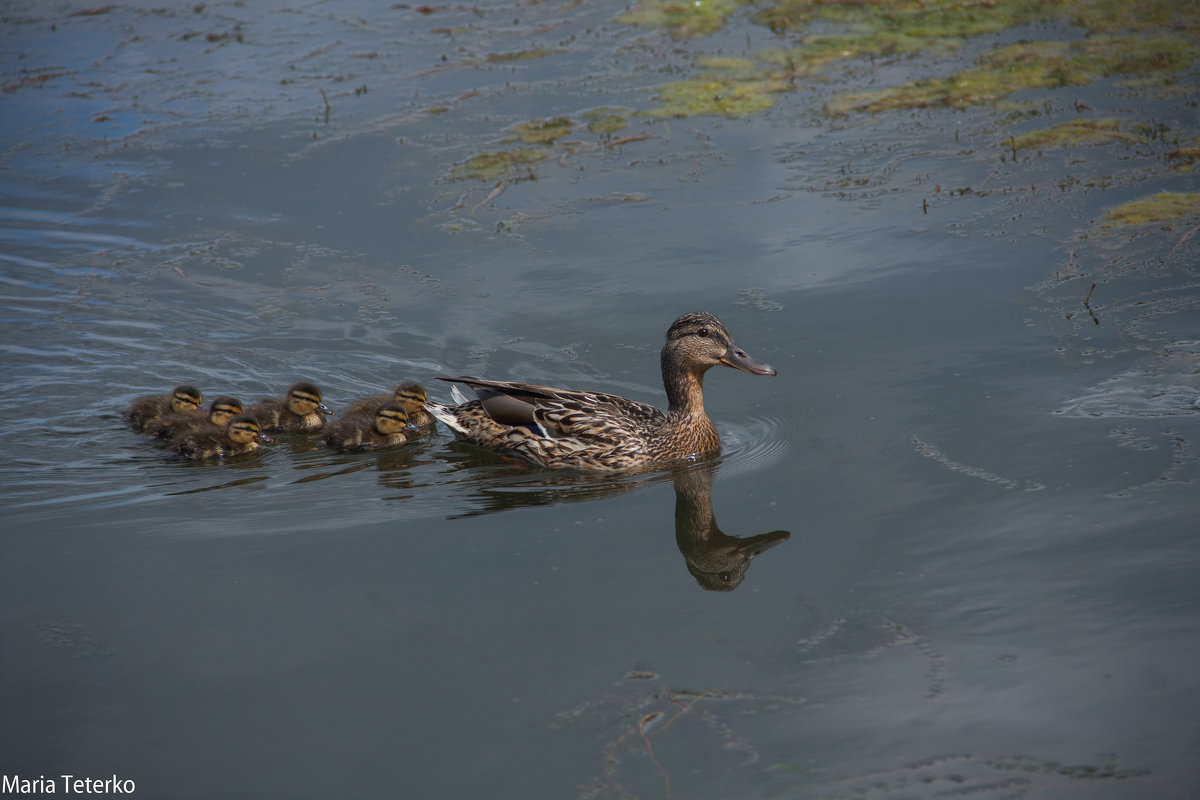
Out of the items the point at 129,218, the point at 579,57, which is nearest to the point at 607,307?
the point at 129,218

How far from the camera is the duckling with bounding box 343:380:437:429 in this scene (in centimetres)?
674

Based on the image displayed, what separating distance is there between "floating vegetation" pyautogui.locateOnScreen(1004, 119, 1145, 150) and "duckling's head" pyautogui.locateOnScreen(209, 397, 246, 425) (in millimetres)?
6718

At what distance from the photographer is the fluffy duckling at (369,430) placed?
6.51m

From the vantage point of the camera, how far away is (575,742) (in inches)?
151

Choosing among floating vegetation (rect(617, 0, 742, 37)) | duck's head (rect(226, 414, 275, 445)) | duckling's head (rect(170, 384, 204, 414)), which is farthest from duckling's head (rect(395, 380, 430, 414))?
floating vegetation (rect(617, 0, 742, 37))

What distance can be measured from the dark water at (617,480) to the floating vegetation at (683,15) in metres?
2.60

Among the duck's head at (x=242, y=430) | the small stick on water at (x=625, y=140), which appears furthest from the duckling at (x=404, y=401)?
the small stick on water at (x=625, y=140)

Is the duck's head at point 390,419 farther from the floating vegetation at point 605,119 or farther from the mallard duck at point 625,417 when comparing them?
the floating vegetation at point 605,119

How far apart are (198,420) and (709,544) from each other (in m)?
3.26

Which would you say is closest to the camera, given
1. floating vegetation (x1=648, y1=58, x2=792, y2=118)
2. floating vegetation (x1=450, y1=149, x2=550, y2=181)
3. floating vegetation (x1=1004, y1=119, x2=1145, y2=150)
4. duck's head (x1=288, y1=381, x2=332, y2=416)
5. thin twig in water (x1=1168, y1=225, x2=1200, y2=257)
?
duck's head (x1=288, y1=381, x2=332, y2=416)

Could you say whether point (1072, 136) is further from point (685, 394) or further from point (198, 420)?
point (198, 420)

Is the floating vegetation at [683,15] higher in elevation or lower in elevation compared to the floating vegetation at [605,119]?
higher

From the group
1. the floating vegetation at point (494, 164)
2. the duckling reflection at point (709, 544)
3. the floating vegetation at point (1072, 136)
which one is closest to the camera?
the duckling reflection at point (709, 544)

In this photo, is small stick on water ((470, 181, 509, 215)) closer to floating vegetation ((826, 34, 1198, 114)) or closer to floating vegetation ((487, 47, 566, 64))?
floating vegetation ((826, 34, 1198, 114))
